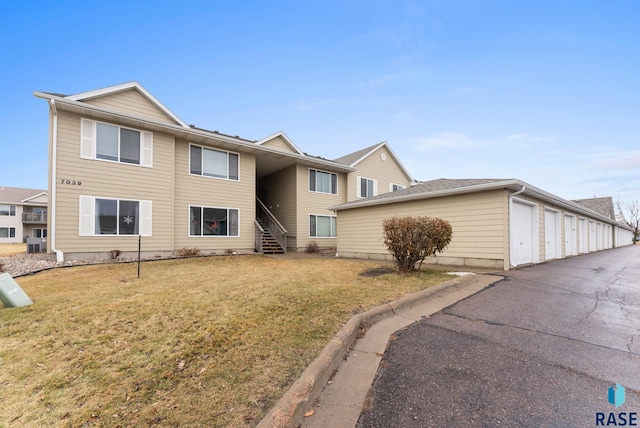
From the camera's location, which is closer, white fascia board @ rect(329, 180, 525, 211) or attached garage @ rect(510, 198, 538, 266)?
white fascia board @ rect(329, 180, 525, 211)

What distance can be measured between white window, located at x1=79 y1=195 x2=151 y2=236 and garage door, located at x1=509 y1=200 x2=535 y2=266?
14.8 meters

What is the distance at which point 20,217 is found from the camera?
34344mm

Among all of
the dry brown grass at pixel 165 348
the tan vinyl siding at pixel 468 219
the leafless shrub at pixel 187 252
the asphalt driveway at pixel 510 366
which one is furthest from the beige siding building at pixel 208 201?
the dry brown grass at pixel 165 348

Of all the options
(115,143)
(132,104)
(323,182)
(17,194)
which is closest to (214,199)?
(115,143)

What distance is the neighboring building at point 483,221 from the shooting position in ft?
30.3

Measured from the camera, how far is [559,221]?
44.3 feet

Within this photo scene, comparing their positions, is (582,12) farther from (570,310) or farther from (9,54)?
(9,54)

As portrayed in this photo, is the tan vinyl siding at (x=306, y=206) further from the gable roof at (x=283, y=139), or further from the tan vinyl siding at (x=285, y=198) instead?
the gable roof at (x=283, y=139)

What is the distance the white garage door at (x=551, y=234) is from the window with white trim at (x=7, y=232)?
54296 millimetres

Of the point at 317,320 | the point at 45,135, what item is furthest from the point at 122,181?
the point at 317,320

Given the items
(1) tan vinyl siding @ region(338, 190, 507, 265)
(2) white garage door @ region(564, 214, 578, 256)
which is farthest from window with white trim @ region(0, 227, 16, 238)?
(2) white garage door @ region(564, 214, 578, 256)

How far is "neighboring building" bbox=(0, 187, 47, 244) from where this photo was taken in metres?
33.7

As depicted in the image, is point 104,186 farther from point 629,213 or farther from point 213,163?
point 629,213

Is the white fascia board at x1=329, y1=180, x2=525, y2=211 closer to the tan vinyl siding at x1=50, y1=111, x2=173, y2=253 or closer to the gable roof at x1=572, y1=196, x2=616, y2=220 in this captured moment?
the tan vinyl siding at x1=50, y1=111, x2=173, y2=253
